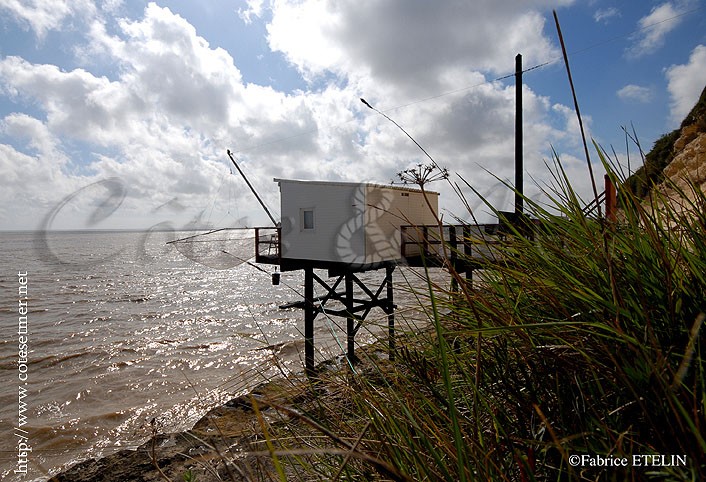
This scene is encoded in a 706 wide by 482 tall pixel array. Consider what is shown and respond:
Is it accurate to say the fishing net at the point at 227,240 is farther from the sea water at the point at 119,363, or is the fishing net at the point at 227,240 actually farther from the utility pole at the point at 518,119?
the utility pole at the point at 518,119

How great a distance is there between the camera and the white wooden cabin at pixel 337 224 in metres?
14.4

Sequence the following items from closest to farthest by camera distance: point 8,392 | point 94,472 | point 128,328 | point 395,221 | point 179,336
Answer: point 94,472 → point 8,392 → point 395,221 → point 179,336 → point 128,328

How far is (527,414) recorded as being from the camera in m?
1.32

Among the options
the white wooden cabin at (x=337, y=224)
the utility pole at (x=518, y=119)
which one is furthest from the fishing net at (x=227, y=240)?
the utility pole at (x=518, y=119)

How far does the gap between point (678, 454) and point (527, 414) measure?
16.6 inches

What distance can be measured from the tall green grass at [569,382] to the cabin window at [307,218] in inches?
542

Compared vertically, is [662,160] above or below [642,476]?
above

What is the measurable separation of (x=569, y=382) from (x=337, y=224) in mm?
13407

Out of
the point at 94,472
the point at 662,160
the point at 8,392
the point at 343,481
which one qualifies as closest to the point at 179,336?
the point at 8,392

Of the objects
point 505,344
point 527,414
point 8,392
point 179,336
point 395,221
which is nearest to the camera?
point 527,414

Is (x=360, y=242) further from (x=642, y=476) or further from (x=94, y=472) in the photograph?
(x=642, y=476)

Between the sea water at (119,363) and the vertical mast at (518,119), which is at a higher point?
the vertical mast at (518,119)

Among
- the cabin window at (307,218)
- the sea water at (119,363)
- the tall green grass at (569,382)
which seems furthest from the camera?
the cabin window at (307,218)

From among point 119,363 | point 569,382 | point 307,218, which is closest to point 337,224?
point 307,218
